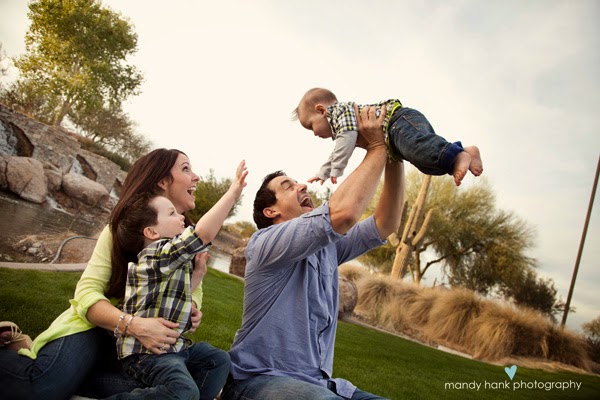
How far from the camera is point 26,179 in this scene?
11.7 metres

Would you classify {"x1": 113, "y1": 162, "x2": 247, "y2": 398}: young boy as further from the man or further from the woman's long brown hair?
the man

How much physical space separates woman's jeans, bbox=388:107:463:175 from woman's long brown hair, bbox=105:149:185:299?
120 centimetres

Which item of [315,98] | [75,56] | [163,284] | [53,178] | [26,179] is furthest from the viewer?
[75,56]

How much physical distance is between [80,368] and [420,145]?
183cm

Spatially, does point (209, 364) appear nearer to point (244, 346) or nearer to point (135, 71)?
point (244, 346)

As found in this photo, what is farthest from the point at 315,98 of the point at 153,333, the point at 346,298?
the point at 346,298

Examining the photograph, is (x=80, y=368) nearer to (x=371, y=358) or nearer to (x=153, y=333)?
(x=153, y=333)

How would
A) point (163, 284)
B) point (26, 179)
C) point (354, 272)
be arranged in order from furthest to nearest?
1. point (354, 272)
2. point (26, 179)
3. point (163, 284)

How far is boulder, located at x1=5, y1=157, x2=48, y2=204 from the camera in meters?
11.2

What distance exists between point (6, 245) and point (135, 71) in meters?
22.9

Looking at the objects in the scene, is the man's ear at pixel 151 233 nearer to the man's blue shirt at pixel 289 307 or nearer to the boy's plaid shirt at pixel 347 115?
the man's blue shirt at pixel 289 307

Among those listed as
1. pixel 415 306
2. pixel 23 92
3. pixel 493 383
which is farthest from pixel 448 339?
pixel 23 92

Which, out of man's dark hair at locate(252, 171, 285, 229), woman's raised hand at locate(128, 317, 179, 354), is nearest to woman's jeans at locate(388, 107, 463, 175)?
man's dark hair at locate(252, 171, 285, 229)

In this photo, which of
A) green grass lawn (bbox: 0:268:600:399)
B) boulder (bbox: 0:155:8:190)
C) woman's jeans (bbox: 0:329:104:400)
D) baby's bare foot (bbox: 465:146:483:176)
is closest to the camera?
woman's jeans (bbox: 0:329:104:400)
